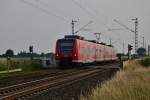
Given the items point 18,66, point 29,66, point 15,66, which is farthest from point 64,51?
point 15,66

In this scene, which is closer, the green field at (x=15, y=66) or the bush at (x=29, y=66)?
the green field at (x=15, y=66)

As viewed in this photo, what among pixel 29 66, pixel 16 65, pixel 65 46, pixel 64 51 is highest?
pixel 65 46

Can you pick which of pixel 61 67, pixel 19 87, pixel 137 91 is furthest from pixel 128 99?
pixel 61 67

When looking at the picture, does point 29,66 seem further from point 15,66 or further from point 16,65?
point 15,66

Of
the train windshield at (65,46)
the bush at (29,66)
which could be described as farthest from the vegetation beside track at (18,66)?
the train windshield at (65,46)

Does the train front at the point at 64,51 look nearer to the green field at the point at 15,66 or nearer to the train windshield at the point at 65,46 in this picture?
the train windshield at the point at 65,46

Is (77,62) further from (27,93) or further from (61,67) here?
(27,93)

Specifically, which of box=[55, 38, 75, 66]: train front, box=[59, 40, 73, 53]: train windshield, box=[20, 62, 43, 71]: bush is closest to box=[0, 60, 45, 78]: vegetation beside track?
box=[20, 62, 43, 71]: bush

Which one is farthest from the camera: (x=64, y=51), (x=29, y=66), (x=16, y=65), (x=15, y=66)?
(x=29, y=66)

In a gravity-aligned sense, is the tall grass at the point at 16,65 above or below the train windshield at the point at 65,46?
below

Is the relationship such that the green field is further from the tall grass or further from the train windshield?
the train windshield

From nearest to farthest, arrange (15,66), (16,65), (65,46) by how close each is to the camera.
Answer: (65,46)
(15,66)
(16,65)

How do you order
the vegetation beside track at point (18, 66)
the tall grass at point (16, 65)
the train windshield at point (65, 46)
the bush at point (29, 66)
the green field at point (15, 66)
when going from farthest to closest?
the bush at point (29, 66) → the train windshield at point (65, 46) → the tall grass at point (16, 65) → the green field at point (15, 66) → the vegetation beside track at point (18, 66)

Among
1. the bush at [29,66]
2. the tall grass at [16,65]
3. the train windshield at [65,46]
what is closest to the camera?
the tall grass at [16,65]
